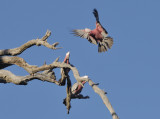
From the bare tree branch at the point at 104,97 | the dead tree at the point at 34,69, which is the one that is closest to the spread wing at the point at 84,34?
the dead tree at the point at 34,69

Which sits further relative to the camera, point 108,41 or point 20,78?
point 108,41

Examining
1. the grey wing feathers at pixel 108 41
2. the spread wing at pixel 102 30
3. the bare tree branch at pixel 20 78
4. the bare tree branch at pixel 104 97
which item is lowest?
the bare tree branch at pixel 104 97

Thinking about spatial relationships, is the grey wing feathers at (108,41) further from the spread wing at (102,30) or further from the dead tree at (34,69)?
the dead tree at (34,69)

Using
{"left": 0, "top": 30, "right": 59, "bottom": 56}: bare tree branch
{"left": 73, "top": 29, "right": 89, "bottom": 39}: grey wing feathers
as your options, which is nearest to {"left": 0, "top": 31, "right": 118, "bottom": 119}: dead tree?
{"left": 0, "top": 30, "right": 59, "bottom": 56}: bare tree branch

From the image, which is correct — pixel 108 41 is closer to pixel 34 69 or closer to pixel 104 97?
pixel 34 69

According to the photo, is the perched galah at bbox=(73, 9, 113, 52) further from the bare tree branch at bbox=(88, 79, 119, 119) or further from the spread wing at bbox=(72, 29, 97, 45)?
the bare tree branch at bbox=(88, 79, 119, 119)

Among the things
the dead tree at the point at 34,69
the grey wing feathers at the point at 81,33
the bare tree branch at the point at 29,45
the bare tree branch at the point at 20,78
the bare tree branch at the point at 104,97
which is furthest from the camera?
the grey wing feathers at the point at 81,33

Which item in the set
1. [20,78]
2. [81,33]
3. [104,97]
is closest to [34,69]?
[20,78]

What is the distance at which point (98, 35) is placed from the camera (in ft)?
51.2

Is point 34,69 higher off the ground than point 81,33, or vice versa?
point 81,33

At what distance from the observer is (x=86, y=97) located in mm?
10625

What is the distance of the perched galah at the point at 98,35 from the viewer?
1531 centimetres

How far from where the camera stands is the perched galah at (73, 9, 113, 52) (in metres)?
15.3

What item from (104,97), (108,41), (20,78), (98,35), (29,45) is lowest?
(104,97)
